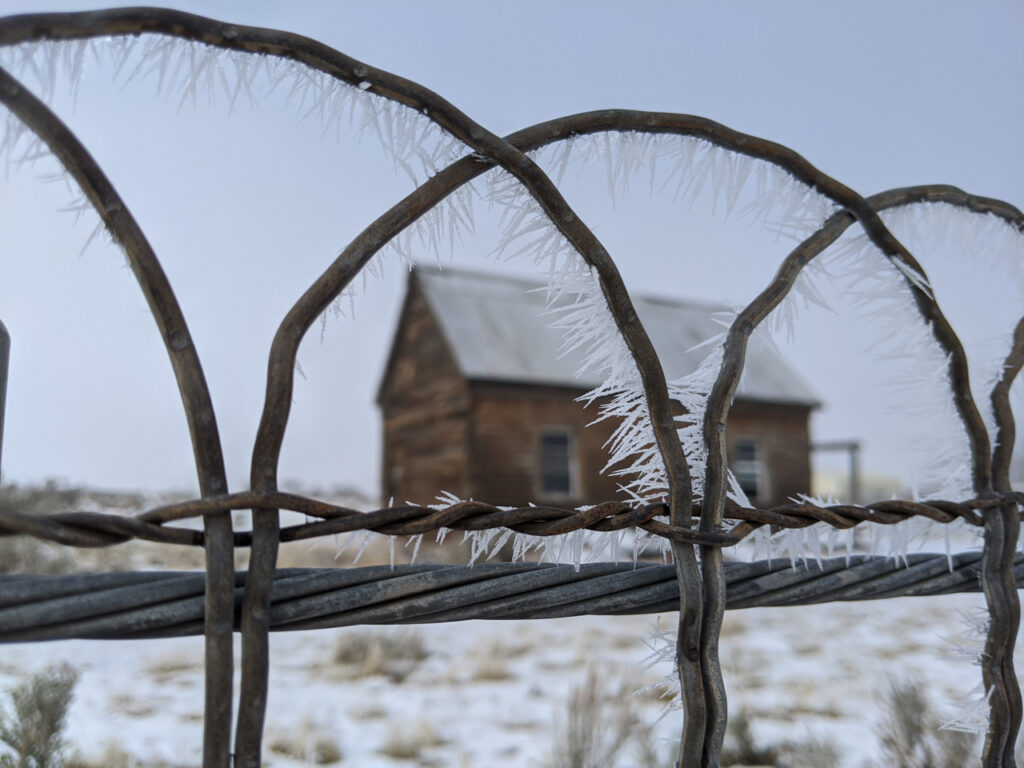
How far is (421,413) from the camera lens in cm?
1245

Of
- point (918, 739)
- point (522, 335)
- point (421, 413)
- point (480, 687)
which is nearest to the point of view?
point (918, 739)

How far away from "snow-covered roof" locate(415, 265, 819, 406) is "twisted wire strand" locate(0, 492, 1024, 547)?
31.5ft

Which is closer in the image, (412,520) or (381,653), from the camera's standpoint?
(412,520)

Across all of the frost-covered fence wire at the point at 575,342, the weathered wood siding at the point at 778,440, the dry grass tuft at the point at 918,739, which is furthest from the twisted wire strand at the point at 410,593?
the weathered wood siding at the point at 778,440

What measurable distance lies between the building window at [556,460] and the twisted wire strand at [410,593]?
10.7 meters

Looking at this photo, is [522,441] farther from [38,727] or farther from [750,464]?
[38,727]

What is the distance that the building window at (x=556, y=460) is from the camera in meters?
11.3

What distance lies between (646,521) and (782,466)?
43.7 ft

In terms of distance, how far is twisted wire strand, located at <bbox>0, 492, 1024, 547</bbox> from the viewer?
427mm

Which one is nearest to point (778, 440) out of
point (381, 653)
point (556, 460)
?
point (556, 460)

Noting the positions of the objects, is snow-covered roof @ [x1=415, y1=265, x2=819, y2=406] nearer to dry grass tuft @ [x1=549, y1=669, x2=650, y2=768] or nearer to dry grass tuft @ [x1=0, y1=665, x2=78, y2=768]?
dry grass tuft @ [x1=549, y1=669, x2=650, y2=768]

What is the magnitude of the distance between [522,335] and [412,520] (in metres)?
11.8

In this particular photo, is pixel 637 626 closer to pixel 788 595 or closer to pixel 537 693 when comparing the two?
pixel 537 693

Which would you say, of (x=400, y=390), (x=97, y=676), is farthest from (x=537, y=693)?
(x=400, y=390)
